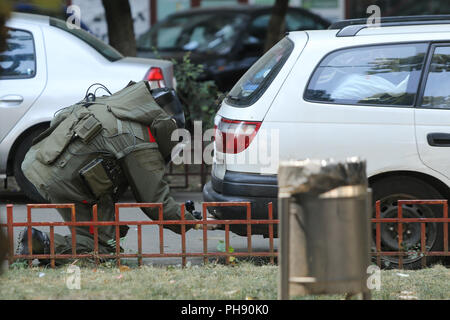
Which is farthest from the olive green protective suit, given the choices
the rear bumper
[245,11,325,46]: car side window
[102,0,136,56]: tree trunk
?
[245,11,325,46]: car side window

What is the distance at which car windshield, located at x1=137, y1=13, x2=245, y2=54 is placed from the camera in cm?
1377

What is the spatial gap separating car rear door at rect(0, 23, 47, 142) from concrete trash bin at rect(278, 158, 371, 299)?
485cm

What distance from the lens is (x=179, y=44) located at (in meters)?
14.1

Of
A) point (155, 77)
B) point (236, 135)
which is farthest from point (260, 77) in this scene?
point (155, 77)

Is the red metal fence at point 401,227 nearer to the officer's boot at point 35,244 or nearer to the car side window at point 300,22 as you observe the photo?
the officer's boot at point 35,244

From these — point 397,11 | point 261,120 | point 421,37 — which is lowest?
point 261,120

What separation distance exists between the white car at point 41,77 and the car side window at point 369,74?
283 centimetres

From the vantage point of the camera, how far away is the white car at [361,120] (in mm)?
5715

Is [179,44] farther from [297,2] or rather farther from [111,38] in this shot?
[297,2]

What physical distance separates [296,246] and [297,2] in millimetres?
16354

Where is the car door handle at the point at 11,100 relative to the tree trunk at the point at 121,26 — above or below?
below

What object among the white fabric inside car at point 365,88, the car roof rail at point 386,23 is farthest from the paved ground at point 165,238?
the car roof rail at point 386,23

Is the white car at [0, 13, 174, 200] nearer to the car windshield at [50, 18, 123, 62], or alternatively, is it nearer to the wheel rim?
the car windshield at [50, 18, 123, 62]
